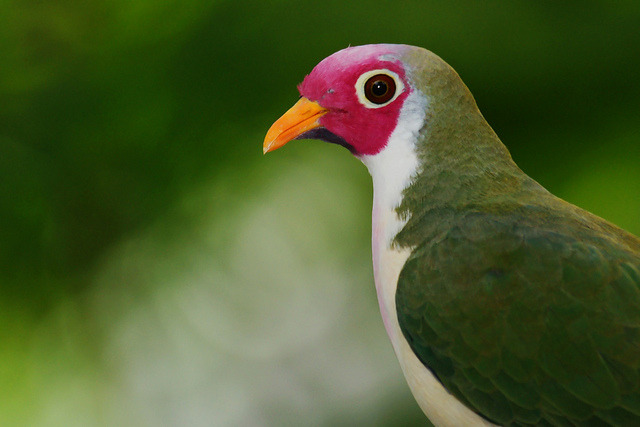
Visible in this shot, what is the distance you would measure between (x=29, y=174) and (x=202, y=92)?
60 centimetres

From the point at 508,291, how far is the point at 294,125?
40 centimetres

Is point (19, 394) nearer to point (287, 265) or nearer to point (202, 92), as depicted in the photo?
point (287, 265)

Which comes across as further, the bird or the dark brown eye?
the dark brown eye

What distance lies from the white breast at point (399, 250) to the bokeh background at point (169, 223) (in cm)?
113

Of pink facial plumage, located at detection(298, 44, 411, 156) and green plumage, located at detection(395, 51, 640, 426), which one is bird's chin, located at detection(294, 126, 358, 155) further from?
green plumage, located at detection(395, 51, 640, 426)

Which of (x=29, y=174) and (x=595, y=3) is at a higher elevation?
(x=29, y=174)

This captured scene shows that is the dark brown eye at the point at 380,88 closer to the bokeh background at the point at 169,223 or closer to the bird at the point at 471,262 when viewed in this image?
the bird at the point at 471,262

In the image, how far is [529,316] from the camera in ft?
3.27

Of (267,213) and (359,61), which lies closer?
(359,61)

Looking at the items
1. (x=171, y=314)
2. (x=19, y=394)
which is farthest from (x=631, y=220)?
(x=19, y=394)

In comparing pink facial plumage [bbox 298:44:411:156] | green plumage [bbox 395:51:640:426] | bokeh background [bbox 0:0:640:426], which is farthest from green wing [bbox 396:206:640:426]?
bokeh background [bbox 0:0:640:426]

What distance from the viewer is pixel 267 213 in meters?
2.38

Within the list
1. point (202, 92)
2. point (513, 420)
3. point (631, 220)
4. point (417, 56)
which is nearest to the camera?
point (513, 420)

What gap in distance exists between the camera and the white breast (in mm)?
1037
